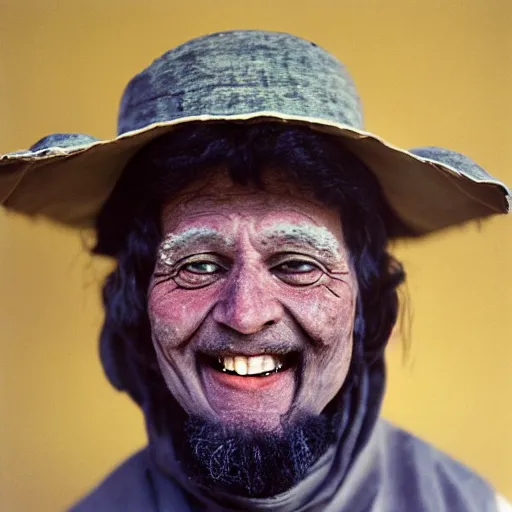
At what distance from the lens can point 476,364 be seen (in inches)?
57.6

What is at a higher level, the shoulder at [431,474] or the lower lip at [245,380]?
the lower lip at [245,380]

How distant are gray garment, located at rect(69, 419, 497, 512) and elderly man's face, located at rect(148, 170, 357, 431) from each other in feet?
0.64

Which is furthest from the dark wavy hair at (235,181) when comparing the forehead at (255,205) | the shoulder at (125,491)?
the shoulder at (125,491)

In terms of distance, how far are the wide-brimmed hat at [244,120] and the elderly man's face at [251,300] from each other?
0.40ft

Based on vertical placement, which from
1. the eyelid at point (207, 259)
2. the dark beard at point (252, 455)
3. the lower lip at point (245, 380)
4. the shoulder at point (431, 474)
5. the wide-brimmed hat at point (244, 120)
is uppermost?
the wide-brimmed hat at point (244, 120)

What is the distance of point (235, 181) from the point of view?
40.2 inches

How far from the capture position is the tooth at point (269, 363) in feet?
3.41

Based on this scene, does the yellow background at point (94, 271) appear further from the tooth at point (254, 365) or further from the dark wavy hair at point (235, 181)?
the tooth at point (254, 365)

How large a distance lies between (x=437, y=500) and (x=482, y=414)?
0.96 feet

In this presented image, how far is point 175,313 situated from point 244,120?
354 mm

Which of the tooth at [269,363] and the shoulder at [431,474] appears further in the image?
the shoulder at [431,474]

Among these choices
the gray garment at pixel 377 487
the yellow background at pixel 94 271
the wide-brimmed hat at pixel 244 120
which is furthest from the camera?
the yellow background at pixel 94 271

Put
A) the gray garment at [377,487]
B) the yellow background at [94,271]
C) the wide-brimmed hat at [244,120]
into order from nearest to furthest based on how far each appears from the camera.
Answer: the wide-brimmed hat at [244,120], the gray garment at [377,487], the yellow background at [94,271]

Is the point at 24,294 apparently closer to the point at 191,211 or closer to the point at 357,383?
the point at 191,211
